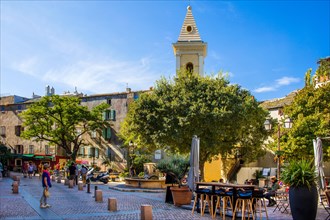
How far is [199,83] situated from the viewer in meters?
27.5

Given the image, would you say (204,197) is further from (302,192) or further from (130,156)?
(130,156)

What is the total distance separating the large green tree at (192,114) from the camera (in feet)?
84.1

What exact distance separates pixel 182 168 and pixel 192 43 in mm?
21947

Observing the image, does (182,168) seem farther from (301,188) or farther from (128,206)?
(301,188)

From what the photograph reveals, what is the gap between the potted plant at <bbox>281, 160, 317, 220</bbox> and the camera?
1022 cm

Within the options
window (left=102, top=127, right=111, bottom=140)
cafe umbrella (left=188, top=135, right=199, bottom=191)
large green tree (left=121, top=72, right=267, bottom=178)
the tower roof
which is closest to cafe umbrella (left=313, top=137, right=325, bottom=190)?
cafe umbrella (left=188, top=135, right=199, bottom=191)

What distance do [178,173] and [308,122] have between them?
14.1m

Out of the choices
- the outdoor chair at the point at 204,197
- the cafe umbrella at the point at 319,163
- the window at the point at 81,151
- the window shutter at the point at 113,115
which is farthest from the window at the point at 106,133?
the outdoor chair at the point at 204,197

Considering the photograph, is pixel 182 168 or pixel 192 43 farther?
pixel 192 43

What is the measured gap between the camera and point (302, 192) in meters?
10.3

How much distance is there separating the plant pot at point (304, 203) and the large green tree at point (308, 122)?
1846 centimetres

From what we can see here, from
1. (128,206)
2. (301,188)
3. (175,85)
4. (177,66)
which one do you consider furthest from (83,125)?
(301,188)

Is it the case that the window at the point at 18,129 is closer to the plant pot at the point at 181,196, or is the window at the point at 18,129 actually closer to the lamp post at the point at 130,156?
the lamp post at the point at 130,156

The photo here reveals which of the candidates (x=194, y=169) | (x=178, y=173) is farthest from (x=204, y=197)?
(x=178, y=173)
